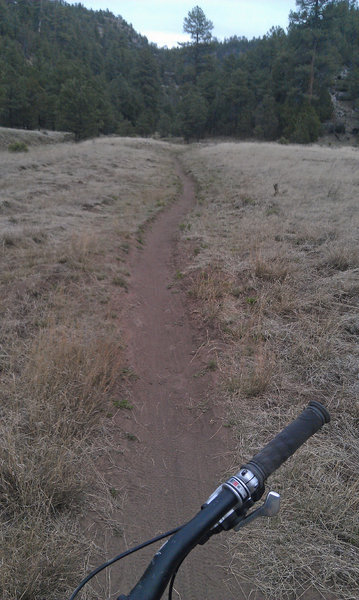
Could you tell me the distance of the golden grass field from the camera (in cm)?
232

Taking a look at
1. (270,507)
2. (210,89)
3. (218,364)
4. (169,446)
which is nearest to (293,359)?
(218,364)

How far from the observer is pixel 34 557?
6.94 feet

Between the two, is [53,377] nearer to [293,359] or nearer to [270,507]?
[293,359]

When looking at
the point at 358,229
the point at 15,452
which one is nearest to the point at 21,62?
the point at 358,229

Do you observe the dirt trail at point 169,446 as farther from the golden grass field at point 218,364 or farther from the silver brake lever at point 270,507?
the silver brake lever at point 270,507

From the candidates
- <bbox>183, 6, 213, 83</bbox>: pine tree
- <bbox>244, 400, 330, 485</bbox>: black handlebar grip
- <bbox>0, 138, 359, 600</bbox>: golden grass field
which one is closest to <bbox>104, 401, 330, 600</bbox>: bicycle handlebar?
<bbox>244, 400, 330, 485</bbox>: black handlebar grip

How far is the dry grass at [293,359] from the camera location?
234cm

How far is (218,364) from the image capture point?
449 centimetres

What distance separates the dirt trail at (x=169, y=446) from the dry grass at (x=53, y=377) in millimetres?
275

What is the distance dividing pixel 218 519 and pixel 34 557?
64.1 inches

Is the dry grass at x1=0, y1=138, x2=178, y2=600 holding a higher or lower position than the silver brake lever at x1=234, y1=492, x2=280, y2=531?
lower

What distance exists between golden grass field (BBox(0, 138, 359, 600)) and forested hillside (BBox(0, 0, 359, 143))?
1534 inches

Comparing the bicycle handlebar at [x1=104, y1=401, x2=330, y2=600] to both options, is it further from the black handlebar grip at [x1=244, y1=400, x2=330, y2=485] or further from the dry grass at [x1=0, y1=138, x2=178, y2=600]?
the dry grass at [x1=0, y1=138, x2=178, y2=600]

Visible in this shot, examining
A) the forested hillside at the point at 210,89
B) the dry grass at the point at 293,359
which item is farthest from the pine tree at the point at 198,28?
the dry grass at the point at 293,359
